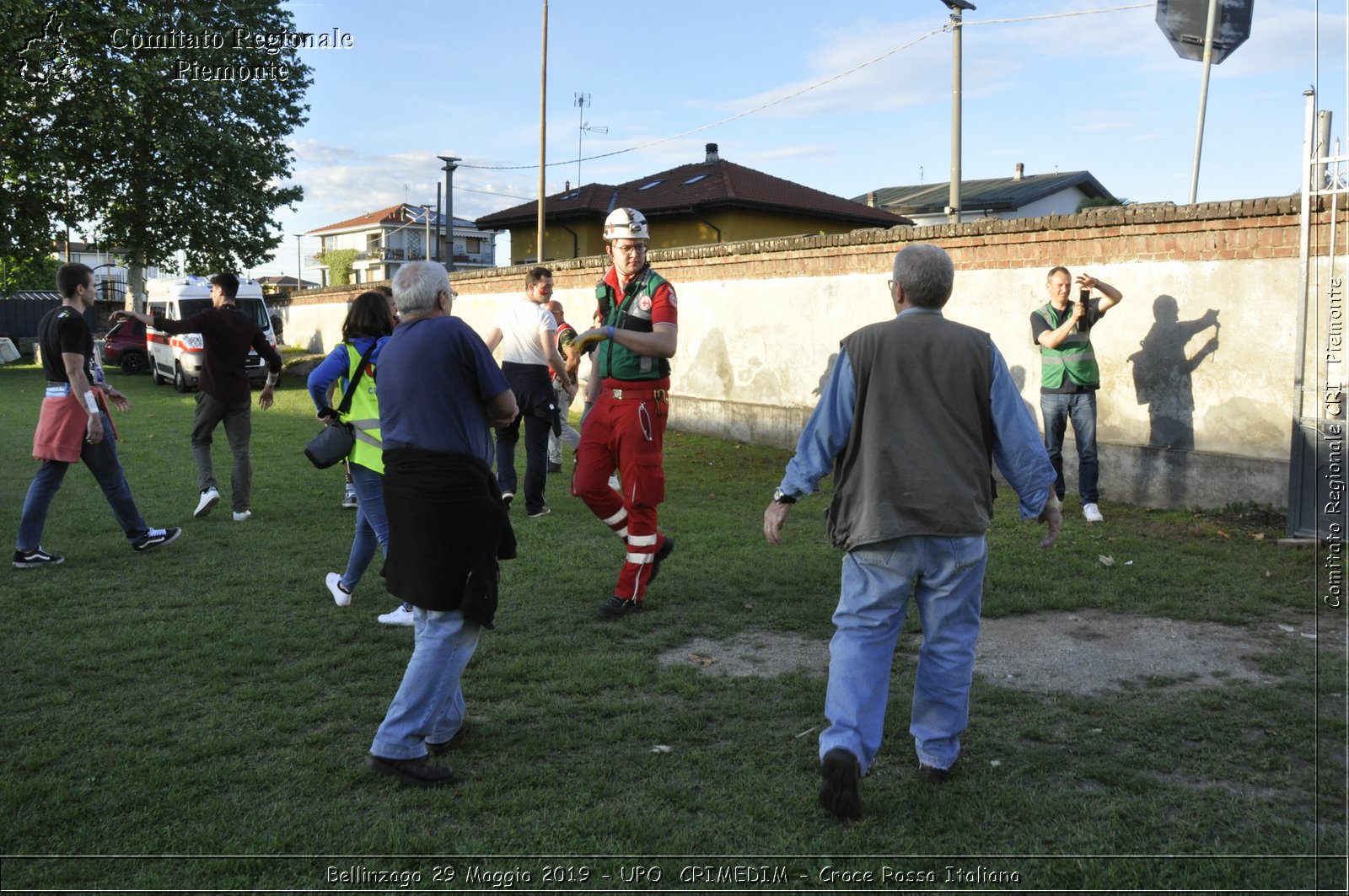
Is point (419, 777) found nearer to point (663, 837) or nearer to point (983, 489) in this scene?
point (663, 837)

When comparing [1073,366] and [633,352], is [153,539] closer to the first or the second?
[633,352]

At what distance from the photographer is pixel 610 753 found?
4078mm

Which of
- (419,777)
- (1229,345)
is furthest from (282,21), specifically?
(419,777)

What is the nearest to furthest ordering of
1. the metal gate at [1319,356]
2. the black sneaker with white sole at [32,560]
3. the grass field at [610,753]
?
the grass field at [610,753] → the black sneaker with white sole at [32,560] → the metal gate at [1319,356]

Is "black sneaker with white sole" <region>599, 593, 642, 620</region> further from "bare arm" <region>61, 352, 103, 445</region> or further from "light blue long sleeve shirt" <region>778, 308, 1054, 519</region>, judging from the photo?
"bare arm" <region>61, 352, 103, 445</region>

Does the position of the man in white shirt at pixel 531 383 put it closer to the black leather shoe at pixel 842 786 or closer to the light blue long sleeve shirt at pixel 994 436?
the light blue long sleeve shirt at pixel 994 436

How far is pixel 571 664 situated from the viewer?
5125 mm

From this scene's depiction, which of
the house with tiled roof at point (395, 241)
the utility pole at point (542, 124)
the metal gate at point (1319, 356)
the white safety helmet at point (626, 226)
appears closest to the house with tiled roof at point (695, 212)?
the utility pole at point (542, 124)

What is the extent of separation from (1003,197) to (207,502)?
39127mm

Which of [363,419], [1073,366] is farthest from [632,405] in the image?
[1073,366]

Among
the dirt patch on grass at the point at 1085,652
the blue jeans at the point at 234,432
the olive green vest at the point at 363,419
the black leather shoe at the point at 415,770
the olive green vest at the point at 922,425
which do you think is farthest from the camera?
the blue jeans at the point at 234,432

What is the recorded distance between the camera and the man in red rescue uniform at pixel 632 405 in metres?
5.95

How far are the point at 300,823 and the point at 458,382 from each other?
1616 millimetres

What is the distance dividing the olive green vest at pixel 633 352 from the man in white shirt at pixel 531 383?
301 centimetres
